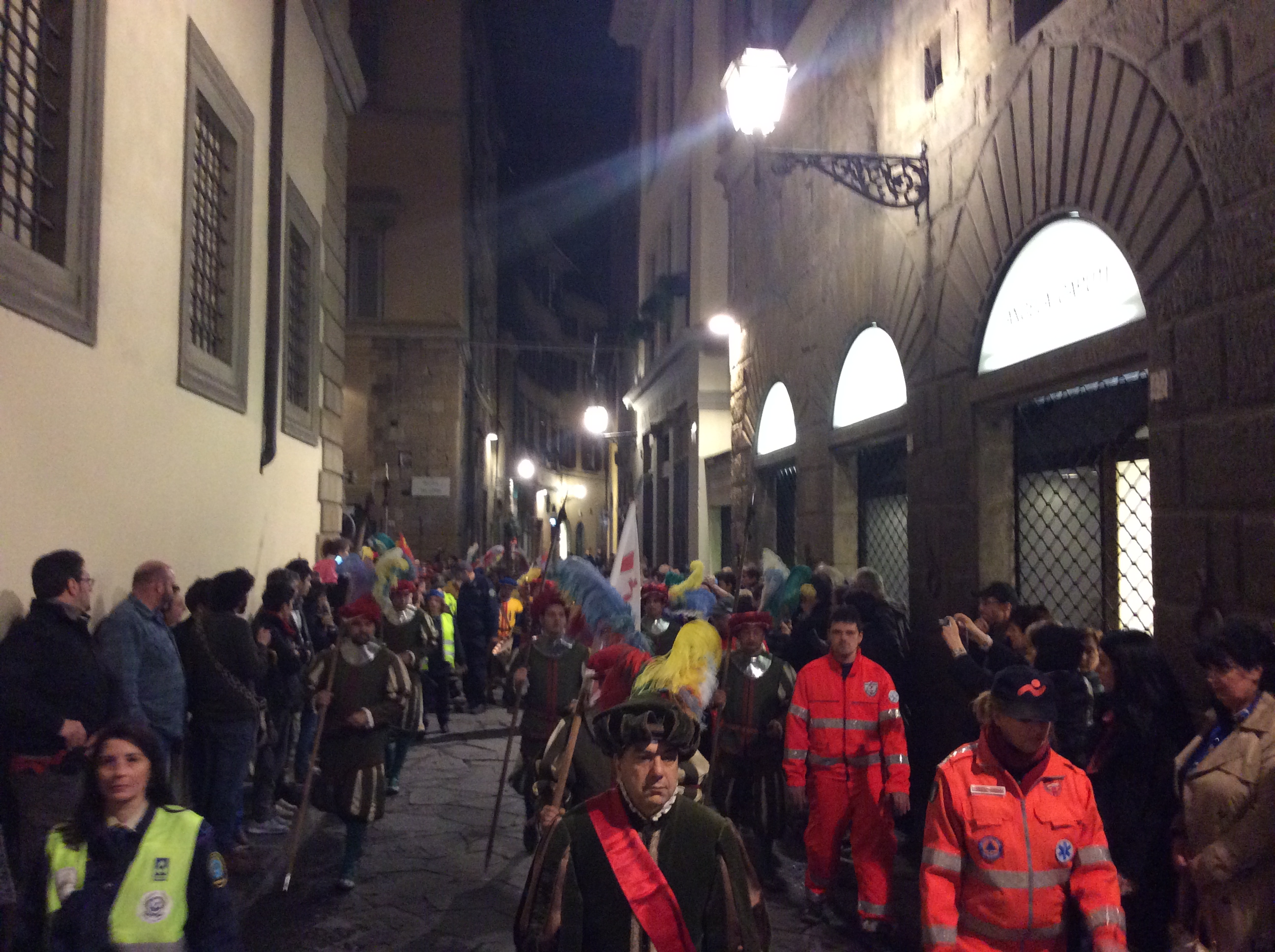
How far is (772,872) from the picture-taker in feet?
21.5

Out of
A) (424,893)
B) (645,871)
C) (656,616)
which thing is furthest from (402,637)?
(645,871)

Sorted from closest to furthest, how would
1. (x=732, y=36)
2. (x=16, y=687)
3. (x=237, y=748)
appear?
(x=16, y=687) → (x=237, y=748) → (x=732, y=36)

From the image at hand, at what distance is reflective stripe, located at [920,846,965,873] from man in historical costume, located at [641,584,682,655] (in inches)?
196

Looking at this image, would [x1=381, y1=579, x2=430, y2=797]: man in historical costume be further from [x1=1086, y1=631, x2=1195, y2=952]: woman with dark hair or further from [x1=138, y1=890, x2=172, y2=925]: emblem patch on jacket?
[x1=1086, y1=631, x2=1195, y2=952]: woman with dark hair

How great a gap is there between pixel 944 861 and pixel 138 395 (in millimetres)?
5783

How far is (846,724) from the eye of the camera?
18.9 ft

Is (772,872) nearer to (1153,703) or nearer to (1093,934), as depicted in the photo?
(1153,703)

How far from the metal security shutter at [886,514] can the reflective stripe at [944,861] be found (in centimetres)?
588

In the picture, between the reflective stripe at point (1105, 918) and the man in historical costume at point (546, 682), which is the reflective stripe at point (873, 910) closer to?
the man in historical costume at point (546, 682)

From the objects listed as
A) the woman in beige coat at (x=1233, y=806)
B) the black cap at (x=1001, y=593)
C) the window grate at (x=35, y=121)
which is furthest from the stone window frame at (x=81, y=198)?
the woman in beige coat at (x=1233, y=806)

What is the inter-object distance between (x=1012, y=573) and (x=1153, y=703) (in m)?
3.36

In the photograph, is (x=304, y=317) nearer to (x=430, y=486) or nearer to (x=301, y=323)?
(x=301, y=323)

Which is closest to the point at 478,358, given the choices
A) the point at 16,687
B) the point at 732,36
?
the point at 732,36

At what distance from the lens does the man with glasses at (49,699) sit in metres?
4.39
